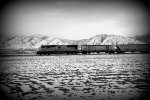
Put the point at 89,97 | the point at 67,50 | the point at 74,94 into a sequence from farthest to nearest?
the point at 67,50, the point at 74,94, the point at 89,97

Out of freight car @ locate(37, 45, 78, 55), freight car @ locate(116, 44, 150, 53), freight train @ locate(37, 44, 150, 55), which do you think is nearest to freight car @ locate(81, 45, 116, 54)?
freight train @ locate(37, 44, 150, 55)

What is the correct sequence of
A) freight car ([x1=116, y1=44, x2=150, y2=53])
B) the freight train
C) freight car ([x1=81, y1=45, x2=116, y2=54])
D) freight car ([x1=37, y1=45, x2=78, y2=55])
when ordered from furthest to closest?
freight car ([x1=116, y1=44, x2=150, y2=53]) < freight car ([x1=81, y1=45, x2=116, y2=54]) < the freight train < freight car ([x1=37, y1=45, x2=78, y2=55])

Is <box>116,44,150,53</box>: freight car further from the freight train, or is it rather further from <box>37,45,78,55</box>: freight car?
<box>37,45,78,55</box>: freight car

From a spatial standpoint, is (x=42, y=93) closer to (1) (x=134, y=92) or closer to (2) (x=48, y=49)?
(1) (x=134, y=92)

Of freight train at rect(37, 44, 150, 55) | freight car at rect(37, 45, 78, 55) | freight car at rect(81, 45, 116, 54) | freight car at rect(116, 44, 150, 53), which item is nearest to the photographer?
freight car at rect(37, 45, 78, 55)

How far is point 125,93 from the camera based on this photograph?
9.05 metres

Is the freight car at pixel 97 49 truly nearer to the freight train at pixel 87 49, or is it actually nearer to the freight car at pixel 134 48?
the freight train at pixel 87 49

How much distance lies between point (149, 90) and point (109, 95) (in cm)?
252

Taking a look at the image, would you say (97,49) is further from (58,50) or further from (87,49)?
(58,50)

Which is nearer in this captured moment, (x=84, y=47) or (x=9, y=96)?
(x=9, y=96)

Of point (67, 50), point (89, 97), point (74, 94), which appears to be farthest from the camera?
point (67, 50)

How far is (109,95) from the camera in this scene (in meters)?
8.65

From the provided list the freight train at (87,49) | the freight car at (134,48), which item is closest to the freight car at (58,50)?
the freight train at (87,49)

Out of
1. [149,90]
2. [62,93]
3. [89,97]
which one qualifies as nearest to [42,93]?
[62,93]
